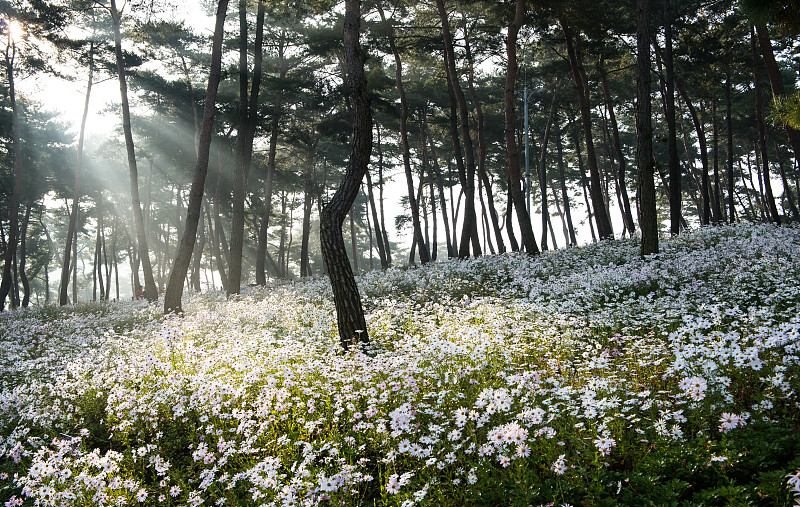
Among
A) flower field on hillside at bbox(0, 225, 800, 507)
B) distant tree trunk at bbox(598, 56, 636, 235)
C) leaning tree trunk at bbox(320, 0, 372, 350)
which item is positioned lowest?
flower field on hillside at bbox(0, 225, 800, 507)

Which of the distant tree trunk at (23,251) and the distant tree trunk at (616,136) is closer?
the distant tree trunk at (616,136)

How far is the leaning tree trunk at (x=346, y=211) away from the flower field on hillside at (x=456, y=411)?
0.47 meters

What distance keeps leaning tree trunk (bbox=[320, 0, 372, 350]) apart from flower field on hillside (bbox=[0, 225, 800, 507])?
1.53 ft

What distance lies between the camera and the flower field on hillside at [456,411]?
333 centimetres

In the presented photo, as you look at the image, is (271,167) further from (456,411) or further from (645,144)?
(456,411)

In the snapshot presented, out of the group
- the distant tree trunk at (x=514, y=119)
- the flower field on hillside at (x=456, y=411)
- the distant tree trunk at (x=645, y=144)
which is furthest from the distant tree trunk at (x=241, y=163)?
the distant tree trunk at (x=645, y=144)

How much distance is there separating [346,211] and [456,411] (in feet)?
13.4

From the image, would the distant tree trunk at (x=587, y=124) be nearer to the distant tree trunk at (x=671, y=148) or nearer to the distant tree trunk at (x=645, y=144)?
the distant tree trunk at (x=671, y=148)

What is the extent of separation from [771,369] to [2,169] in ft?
107

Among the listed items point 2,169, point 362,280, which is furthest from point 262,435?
point 2,169

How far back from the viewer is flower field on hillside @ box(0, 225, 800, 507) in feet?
10.9

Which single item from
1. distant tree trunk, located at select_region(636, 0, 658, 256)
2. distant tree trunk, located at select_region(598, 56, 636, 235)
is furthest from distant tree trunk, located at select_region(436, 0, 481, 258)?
distant tree trunk, located at select_region(636, 0, 658, 256)

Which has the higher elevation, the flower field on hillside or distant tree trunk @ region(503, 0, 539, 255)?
distant tree trunk @ region(503, 0, 539, 255)

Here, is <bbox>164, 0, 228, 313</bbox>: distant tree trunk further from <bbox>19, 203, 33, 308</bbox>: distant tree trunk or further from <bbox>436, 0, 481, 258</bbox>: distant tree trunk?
<bbox>19, 203, 33, 308</bbox>: distant tree trunk
